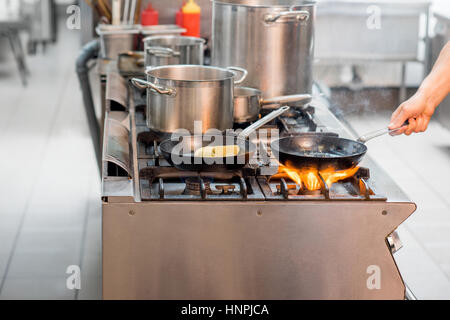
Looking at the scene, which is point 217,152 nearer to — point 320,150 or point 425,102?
point 320,150

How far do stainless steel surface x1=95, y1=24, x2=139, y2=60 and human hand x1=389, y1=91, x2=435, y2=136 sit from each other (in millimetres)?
1290

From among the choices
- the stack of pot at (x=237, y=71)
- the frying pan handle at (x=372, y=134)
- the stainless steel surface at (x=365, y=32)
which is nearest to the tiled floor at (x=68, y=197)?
the stainless steel surface at (x=365, y=32)

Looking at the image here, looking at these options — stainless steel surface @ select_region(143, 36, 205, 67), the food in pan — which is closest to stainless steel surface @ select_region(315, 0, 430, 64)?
stainless steel surface @ select_region(143, 36, 205, 67)

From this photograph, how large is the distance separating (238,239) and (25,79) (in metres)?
5.21

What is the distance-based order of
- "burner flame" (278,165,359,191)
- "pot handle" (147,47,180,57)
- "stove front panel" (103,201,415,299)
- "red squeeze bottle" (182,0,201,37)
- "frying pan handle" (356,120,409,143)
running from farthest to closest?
"red squeeze bottle" (182,0,201,37)
"pot handle" (147,47,180,57)
"frying pan handle" (356,120,409,143)
"burner flame" (278,165,359,191)
"stove front panel" (103,201,415,299)

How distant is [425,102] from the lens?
1.67m

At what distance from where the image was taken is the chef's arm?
1634mm

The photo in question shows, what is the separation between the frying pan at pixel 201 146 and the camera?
1.41 m

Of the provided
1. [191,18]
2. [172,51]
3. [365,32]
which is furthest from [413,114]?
[365,32]

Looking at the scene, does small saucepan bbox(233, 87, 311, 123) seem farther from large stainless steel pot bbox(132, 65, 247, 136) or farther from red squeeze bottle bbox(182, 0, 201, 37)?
red squeeze bottle bbox(182, 0, 201, 37)

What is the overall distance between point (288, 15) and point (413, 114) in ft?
1.44

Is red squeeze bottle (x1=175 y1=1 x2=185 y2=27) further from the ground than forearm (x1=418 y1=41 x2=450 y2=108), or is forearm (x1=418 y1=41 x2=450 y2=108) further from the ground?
red squeeze bottle (x1=175 y1=1 x2=185 y2=27)

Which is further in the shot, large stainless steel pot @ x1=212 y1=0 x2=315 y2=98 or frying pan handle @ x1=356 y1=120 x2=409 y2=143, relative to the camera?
large stainless steel pot @ x1=212 y1=0 x2=315 y2=98

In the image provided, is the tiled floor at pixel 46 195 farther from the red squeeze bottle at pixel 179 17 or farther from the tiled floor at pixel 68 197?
the red squeeze bottle at pixel 179 17
